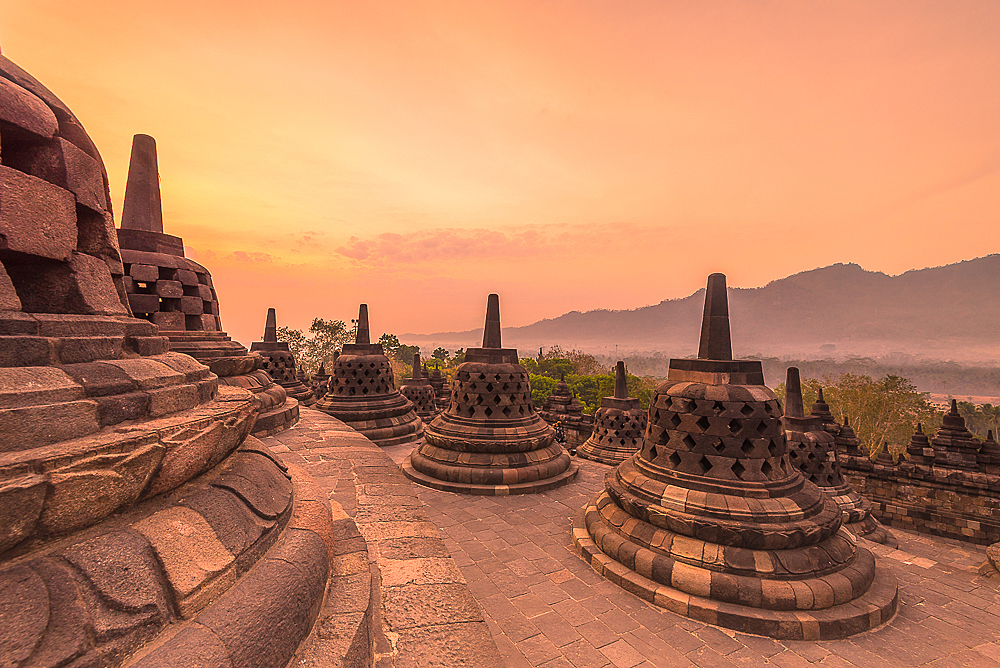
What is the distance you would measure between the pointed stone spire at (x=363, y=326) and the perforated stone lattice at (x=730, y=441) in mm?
10272

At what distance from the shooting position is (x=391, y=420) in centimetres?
1282

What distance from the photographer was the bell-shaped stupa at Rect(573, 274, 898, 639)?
451 cm

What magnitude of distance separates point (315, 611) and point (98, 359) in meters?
1.61

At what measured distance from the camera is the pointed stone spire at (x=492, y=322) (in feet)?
32.6

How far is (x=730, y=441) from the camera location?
5371 millimetres

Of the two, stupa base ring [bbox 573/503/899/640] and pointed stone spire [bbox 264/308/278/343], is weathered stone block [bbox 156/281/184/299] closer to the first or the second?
stupa base ring [bbox 573/503/899/640]

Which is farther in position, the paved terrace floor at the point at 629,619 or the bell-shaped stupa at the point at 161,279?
the bell-shaped stupa at the point at 161,279

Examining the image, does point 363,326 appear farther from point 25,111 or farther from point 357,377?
point 25,111

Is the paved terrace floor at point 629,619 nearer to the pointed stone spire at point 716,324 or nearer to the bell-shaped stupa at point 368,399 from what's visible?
the pointed stone spire at point 716,324

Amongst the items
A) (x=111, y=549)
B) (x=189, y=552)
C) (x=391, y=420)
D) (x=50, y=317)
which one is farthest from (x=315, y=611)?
(x=391, y=420)

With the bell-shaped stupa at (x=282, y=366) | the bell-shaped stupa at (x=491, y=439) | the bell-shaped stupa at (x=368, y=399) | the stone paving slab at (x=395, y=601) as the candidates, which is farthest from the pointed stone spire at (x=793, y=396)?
→ the bell-shaped stupa at (x=282, y=366)

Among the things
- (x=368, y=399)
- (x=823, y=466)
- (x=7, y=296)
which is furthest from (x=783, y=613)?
(x=368, y=399)

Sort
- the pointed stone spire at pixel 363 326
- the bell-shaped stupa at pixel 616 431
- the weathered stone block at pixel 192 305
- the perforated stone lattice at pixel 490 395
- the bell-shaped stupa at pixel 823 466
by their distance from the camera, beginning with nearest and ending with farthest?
the weathered stone block at pixel 192 305 < the bell-shaped stupa at pixel 823 466 < the perforated stone lattice at pixel 490 395 < the bell-shaped stupa at pixel 616 431 < the pointed stone spire at pixel 363 326

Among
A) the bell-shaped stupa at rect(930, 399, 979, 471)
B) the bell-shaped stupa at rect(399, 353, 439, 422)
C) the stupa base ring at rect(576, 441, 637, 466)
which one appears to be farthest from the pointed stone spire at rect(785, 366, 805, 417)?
the bell-shaped stupa at rect(399, 353, 439, 422)
